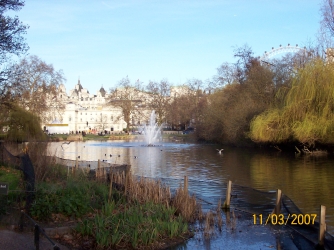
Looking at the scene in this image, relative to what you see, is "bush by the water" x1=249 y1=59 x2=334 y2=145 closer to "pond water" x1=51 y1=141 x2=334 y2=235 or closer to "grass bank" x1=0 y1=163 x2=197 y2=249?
"pond water" x1=51 y1=141 x2=334 y2=235

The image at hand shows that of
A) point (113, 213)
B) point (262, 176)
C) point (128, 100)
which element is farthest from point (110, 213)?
point (128, 100)

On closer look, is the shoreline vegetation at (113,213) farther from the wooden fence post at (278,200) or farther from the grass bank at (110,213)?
the wooden fence post at (278,200)

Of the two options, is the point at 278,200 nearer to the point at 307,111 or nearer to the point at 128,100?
the point at 307,111

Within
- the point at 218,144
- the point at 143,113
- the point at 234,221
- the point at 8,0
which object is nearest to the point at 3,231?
the point at 234,221

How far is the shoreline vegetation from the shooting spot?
10477 millimetres

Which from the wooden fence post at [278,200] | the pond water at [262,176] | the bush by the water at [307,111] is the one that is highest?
the bush by the water at [307,111]

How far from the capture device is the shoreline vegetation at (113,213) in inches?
412

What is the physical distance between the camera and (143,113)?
297 feet

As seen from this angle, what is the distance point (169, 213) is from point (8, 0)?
48.9 feet

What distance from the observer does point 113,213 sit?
12.2 m

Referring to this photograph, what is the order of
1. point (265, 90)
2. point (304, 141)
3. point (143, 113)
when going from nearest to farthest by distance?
point (304, 141)
point (265, 90)
point (143, 113)

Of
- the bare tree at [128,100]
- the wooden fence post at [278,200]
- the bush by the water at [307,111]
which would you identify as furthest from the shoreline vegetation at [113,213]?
the bare tree at [128,100]

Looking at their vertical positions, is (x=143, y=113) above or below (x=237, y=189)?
above

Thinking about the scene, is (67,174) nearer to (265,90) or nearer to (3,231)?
(3,231)
